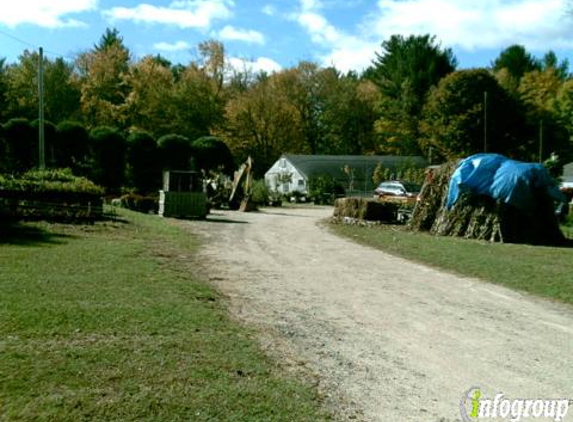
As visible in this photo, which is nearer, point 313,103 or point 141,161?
point 141,161

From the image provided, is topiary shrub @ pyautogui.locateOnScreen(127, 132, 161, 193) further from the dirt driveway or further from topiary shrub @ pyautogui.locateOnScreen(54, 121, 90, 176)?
the dirt driveway

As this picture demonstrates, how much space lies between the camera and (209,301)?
27.3ft

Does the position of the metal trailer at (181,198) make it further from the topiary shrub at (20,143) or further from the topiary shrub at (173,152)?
the topiary shrub at (20,143)

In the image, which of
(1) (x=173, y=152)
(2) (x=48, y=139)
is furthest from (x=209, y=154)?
(2) (x=48, y=139)

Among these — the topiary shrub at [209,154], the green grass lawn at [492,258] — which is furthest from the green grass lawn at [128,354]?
the topiary shrub at [209,154]

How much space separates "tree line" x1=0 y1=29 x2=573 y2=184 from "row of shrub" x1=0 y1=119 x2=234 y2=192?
475 inches

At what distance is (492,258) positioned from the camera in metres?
13.7

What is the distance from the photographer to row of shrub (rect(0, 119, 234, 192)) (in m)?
31.7

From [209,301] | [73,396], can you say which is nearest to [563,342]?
[209,301]

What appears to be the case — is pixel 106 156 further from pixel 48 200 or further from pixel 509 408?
pixel 509 408

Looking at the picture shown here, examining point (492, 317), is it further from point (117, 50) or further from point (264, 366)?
point (117, 50)

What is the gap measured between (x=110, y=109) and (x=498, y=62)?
46.6 m

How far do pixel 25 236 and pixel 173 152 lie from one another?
839 inches

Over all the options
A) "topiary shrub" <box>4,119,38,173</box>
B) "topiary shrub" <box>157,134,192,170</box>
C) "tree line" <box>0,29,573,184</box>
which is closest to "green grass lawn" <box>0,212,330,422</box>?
"topiary shrub" <box>4,119,38,173</box>
